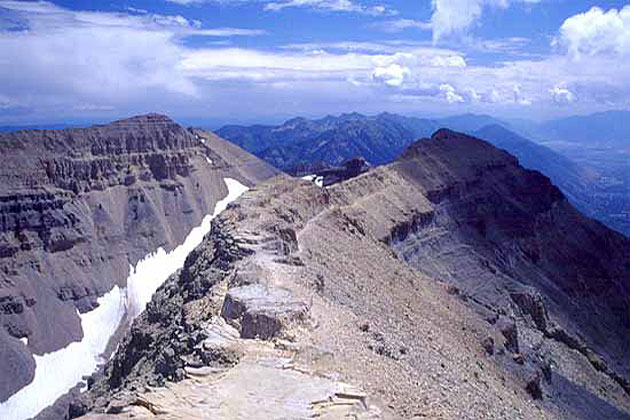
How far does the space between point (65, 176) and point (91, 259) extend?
13.3 meters

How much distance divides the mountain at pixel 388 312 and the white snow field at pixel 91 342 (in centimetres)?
1991

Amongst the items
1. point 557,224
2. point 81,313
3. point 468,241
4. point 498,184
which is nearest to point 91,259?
point 81,313

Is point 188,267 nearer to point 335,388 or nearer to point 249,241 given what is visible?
point 249,241

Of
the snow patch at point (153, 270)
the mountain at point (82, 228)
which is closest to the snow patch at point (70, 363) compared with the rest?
the mountain at point (82, 228)

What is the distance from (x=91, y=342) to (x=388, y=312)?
61.8 meters

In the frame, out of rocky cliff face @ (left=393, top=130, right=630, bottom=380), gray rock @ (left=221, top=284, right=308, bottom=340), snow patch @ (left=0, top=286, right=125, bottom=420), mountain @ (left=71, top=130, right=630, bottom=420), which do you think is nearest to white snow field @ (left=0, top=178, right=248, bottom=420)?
snow patch @ (left=0, top=286, right=125, bottom=420)

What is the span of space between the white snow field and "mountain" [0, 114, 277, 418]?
7.0 inches

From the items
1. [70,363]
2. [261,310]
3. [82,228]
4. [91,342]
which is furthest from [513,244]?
[261,310]

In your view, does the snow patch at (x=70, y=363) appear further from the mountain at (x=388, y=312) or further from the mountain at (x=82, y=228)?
the mountain at (x=388, y=312)

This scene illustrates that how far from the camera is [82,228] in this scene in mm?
103625

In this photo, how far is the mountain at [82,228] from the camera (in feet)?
279

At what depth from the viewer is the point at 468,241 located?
8675 centimetres

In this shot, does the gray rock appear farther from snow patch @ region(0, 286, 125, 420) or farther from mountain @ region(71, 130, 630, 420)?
snow patch @ region(0, 286, 125, 420)

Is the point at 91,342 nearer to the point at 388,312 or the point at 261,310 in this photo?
the point at 388,312
